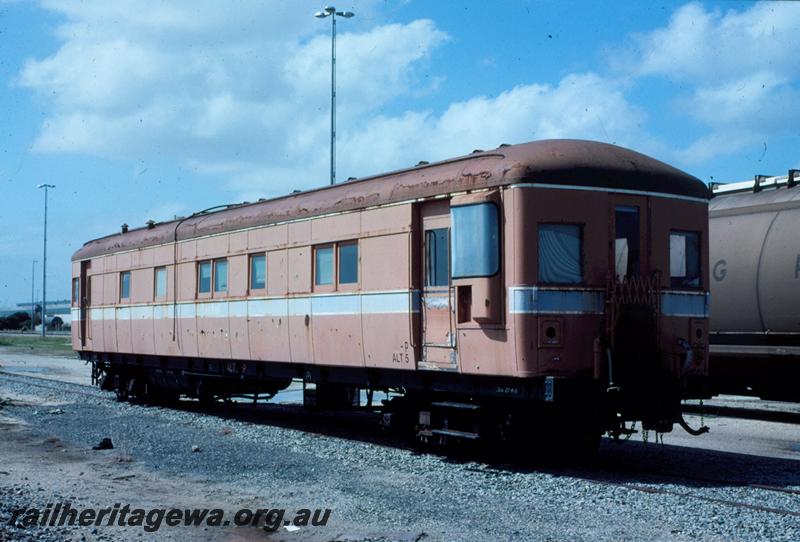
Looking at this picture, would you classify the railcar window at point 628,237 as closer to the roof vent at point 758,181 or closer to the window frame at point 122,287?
the roof vent at point 758,181

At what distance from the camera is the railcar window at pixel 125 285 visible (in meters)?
20.5

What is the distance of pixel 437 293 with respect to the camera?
11.5 m

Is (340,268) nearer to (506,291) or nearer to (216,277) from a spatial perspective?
(506,291)

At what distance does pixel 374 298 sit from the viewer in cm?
1238

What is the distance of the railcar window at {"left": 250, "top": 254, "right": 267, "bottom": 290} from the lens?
49.5ft

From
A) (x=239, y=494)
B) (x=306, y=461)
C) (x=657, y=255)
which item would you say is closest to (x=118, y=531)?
(x=239, y=494)

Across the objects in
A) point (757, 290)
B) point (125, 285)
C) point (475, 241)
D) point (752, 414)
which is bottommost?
point (752, 414)

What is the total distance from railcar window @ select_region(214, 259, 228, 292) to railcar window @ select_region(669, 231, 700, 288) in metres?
7.94

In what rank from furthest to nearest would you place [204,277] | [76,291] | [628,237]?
[76,291] → [204,277] → [628,237]

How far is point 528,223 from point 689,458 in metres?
Result: 3.97

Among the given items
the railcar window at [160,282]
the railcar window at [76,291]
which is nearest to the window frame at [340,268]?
the railcar window at [160,282]

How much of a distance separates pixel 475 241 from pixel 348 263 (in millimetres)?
2693

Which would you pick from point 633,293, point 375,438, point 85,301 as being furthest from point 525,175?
point 85,301

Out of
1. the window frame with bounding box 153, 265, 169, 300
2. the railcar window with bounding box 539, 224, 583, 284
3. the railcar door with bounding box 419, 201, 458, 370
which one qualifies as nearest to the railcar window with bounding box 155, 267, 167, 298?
the window frame with bounding box 153, 265, 169, 300
